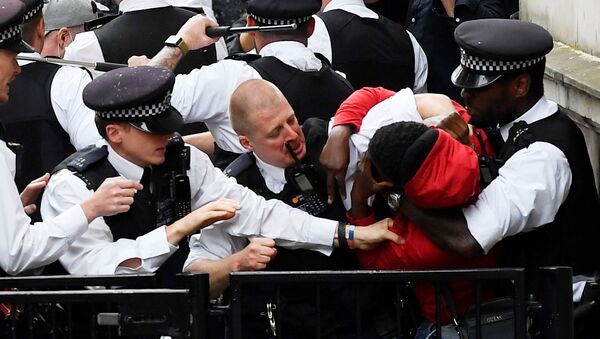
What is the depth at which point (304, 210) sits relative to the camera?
16.9 ft

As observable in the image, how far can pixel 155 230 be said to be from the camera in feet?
16.1

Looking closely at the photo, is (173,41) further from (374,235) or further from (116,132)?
(374,235)

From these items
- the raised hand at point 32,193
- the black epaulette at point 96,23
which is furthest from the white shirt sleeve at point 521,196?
the black epaulette at point 96,23

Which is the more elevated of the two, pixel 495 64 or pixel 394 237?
pixel 495 64

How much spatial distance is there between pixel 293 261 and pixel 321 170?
0.37m

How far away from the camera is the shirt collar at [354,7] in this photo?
7.30m

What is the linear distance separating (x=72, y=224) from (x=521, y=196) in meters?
1.58

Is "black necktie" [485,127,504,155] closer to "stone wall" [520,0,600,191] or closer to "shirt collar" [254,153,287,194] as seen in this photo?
"stone wall" [520,0,600,191]

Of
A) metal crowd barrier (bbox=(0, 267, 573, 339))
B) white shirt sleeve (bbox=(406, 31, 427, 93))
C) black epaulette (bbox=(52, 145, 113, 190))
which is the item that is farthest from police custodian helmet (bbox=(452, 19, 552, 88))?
white shirt sleeve (bbox=(406, 31, 427, 93))

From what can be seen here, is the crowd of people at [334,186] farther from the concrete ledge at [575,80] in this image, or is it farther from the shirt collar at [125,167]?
the concrete ledge at [575,80]

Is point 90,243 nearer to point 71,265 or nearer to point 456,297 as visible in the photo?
point 71,265

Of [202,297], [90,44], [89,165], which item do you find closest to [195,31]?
[90,44]

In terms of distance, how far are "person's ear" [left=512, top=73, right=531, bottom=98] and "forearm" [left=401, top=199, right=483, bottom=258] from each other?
1.80 ft

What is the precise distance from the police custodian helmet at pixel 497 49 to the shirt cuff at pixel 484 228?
55 centimetres
